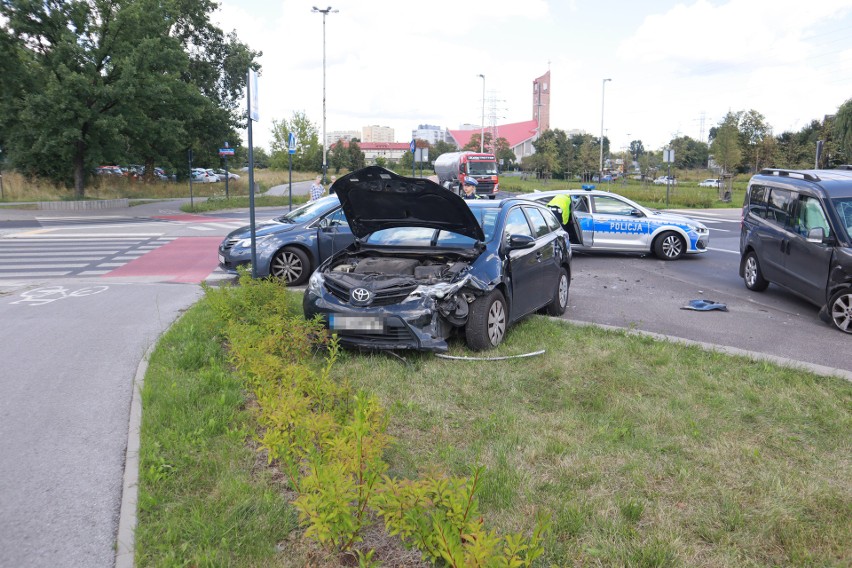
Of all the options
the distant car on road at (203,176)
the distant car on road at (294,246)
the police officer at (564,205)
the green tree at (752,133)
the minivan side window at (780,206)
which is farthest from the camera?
the distant car on road at (203,176)

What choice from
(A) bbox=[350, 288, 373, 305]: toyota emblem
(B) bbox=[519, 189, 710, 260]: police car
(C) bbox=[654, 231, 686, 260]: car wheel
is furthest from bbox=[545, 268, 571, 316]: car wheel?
(C) bbox=[654, 231, 686, 260]: car wheel

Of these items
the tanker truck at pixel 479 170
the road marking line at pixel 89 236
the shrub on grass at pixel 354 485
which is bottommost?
the shrub on grass at pixel 354 485

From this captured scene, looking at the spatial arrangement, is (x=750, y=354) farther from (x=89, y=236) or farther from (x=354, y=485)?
(x=89, y=236)

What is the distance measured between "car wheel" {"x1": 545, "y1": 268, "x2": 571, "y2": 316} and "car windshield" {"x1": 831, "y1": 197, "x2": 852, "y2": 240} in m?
3.38

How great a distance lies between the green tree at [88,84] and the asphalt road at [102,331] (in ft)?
43.4

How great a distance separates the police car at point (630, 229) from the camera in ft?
49.4

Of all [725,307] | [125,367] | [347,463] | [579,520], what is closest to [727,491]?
[579,520]

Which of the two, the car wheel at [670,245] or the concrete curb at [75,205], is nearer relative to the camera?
the car wheel at [670,245]

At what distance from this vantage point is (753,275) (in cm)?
1113

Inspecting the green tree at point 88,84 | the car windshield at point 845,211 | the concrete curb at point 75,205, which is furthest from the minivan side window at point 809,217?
the concrete curb at point 75,205

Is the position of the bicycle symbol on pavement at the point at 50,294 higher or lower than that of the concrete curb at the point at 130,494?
higher

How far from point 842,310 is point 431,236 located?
16.4 feet

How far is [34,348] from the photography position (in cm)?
743

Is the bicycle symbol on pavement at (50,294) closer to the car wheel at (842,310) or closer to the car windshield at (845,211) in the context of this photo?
the car wheel at (842,310)
